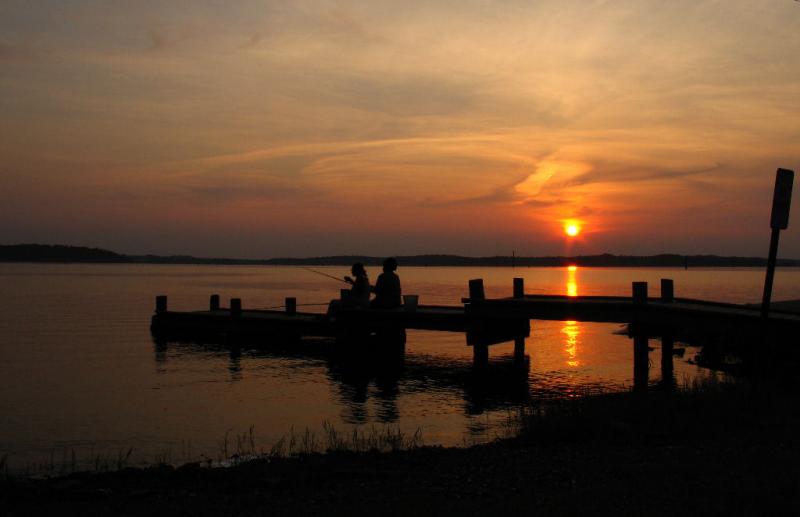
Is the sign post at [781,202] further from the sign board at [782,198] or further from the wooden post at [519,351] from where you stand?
the wooden post at [519,351]

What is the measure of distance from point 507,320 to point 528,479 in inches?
621

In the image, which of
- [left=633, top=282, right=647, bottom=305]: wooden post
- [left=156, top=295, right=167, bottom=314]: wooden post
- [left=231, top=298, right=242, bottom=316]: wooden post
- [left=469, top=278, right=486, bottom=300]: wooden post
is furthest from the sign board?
[left=156, top=295, right=167, bottom=314]: wooden post

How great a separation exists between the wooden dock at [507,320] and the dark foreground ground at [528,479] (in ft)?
9.57

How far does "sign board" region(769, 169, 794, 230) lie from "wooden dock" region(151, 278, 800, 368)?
5.33 feet

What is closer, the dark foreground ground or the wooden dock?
the dark foreground ground

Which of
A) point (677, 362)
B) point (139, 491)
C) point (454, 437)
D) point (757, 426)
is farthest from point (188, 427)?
point (677, 362)

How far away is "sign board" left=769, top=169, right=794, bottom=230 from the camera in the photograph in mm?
11211

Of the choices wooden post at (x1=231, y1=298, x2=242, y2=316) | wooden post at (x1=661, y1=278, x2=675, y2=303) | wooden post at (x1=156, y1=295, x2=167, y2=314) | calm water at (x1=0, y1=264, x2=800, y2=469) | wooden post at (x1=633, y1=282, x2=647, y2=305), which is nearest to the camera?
calm water at (x1=0, y1=264, x2=800, y2=469)

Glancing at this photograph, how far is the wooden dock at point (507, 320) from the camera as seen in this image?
18.0m

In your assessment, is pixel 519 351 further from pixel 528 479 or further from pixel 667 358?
pixel 528 479

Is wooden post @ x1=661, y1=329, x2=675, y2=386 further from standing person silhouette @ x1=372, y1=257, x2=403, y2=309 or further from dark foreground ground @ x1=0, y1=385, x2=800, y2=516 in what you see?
dark foreground ground @ x1=0, y1=385, x2=800, y2=516

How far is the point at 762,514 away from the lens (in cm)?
655

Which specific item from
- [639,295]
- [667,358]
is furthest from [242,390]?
[667,358]

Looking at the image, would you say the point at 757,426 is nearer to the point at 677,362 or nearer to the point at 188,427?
the point at 188,427
